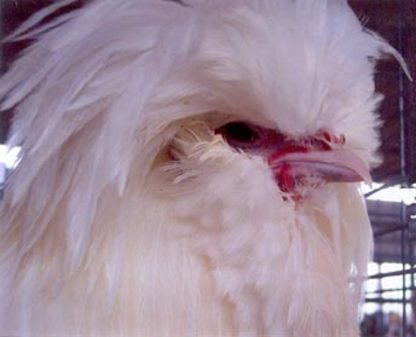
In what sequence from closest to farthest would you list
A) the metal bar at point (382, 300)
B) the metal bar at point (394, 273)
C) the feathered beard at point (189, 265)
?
1. the feathered beard at point (189, 265)
2. the metal bar at point (394, 273)
3. the metal bar at point (382, 300)

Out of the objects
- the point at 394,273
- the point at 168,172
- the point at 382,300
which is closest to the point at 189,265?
the point at 168,172

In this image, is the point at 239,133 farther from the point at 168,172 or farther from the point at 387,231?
the point at 387,231

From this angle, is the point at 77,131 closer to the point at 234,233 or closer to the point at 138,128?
the point at 138,128

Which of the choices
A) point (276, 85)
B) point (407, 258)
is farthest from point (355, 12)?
point (407, 258)

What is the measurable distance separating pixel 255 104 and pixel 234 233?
4.4 inches

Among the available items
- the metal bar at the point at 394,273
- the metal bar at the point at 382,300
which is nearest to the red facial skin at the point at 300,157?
the metal bar at the point at 394,273

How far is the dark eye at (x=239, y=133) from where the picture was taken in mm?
640

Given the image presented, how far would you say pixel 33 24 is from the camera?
629mm

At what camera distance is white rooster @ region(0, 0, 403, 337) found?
0.58 meters

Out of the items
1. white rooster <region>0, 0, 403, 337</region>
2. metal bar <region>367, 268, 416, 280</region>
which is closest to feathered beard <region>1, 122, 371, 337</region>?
white rooster <region>0, 0, 403, 337</region>

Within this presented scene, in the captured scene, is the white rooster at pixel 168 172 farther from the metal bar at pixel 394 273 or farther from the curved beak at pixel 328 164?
the metal bar at pixel 394 273

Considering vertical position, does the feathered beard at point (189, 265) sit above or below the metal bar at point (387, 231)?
above

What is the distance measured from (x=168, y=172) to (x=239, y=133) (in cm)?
7

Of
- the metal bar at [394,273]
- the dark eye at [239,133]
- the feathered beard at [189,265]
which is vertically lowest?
the metal bar at [394,273]
